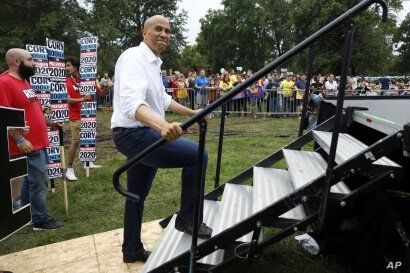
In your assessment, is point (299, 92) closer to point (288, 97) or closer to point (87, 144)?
point (288, 97)

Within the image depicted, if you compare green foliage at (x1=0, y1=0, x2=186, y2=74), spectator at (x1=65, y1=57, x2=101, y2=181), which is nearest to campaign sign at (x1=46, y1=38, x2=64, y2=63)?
spectator at (x1=65, y1=57, x2=101, y2=181)

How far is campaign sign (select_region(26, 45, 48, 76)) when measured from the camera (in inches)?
210

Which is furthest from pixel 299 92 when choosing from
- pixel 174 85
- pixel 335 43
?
pixel 335 43

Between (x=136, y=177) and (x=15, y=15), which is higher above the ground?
(x=15, y=15)

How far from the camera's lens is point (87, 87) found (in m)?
6.16

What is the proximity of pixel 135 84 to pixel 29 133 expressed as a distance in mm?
2143

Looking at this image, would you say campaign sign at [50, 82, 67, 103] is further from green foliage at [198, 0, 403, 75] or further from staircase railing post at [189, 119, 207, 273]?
green foliage at [198, 0, 403, 75]

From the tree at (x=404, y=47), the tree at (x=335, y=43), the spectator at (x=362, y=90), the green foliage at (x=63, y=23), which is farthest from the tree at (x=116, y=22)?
the tree at (x=404, y=47)

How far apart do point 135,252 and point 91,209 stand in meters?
2.07

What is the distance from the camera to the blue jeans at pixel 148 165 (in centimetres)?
273

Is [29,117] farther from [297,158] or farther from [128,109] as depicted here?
[297,158]

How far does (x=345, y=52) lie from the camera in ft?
7.25

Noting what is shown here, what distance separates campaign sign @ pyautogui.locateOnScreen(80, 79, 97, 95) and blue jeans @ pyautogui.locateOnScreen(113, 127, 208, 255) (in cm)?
341

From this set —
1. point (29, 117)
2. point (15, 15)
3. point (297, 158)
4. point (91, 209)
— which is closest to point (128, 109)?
point (297, 158)
